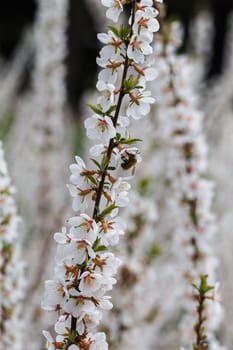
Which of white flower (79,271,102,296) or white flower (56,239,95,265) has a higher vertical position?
white flower (56,239,95,265)

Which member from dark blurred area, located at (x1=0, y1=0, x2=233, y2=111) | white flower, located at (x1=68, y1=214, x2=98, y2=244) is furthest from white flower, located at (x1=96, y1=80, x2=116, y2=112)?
dark blurred area, located at (x1=0, y1=0, x2=233, y2=111)

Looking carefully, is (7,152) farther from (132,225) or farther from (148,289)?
A: (132,225)

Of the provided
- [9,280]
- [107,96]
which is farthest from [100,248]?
[9,280]

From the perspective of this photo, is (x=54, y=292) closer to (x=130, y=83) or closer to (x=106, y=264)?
(x=106, y=264)

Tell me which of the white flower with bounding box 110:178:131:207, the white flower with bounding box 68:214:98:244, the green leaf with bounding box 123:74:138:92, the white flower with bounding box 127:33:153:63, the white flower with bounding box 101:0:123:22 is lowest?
the white flower with bounding box 68:214:98:244

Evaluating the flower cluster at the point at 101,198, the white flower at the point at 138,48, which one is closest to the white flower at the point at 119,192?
the flower cluster at the point at 101,198

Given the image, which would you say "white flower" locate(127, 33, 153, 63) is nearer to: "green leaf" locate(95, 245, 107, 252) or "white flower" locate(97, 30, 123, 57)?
"white flower" locate(97, 30, 123, 57)

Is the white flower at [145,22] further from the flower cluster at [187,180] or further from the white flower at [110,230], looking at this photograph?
the flower cluster at [187,180]
